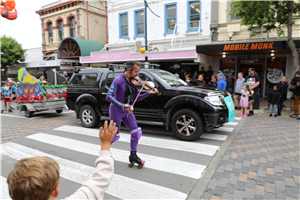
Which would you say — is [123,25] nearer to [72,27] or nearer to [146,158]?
[72,27]

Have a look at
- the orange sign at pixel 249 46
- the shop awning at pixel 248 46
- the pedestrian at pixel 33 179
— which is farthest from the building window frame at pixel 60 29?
the pedestrian at pixel 33 179

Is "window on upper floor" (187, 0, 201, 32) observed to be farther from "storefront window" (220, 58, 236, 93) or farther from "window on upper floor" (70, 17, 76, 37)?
"window on upper floor" (70, 17, 76, 37)

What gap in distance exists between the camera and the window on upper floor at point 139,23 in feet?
58.9

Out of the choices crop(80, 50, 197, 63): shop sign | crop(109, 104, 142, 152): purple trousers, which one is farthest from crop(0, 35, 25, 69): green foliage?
crop(109, 104, 142, 152): purple trousers

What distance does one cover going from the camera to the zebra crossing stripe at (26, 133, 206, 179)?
13.1 ft

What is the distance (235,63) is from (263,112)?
618 centimetres

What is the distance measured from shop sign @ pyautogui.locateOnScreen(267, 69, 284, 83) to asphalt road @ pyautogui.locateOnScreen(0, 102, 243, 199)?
8287 millimetres

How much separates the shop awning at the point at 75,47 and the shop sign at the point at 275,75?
14.8m

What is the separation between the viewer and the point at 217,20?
14281 mm

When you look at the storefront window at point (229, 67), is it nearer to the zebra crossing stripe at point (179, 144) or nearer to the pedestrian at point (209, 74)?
the pedestrian at point (209, 74)

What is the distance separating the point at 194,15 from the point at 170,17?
203cm

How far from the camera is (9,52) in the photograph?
2303 cm

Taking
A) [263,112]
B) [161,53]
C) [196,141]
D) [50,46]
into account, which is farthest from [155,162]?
[50,46]

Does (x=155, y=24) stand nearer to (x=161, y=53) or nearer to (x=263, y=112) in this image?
(x=161, y=53)
